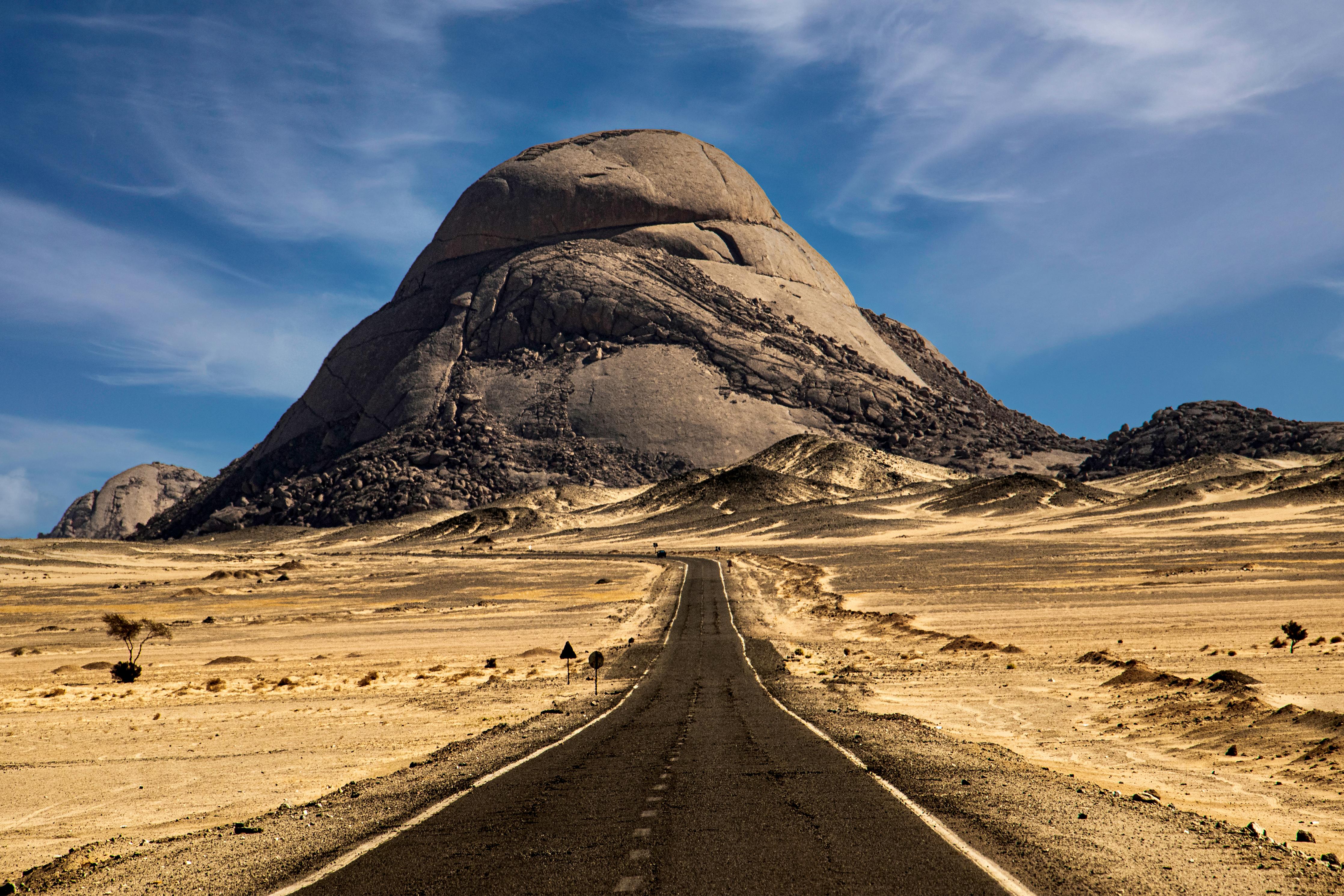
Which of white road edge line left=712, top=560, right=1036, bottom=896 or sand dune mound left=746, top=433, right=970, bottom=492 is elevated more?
sand dune mound left=746, top=433, right=970, bottom=492

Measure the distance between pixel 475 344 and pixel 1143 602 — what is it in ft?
509

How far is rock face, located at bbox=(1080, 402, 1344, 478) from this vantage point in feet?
468

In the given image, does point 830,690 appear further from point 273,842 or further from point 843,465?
point 843,465

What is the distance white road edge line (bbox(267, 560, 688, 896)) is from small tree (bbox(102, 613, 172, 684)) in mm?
16907

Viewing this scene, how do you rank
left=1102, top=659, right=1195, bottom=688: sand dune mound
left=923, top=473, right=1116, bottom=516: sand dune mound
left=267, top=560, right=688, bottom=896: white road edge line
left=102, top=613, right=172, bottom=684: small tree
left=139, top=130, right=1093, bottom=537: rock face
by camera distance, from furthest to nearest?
left=139, top=130, right=1093, bottom=537: rock face, left=923, top=473, right=1116, bottom=516: sand dune mound, left=102, top=613, right=172, bottom=684: small tree, left=1102, top=659, right=1195, bottom=688: sand dune mound, left=267, top=560, right=688, bottom=896: white road edge line

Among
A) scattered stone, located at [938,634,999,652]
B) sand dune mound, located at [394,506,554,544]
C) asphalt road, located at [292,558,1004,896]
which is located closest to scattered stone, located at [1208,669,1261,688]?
scattered stone, located at [938,634,999,652]

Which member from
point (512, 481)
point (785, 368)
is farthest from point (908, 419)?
point (512, 481)

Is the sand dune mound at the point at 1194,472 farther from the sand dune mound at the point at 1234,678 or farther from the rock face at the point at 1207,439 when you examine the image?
the sand dune mound at the point at 1234,678

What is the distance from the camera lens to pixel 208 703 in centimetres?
2195

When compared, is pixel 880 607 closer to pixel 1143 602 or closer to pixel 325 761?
pixel 1143 602

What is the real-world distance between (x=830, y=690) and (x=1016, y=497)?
104992 millimetres

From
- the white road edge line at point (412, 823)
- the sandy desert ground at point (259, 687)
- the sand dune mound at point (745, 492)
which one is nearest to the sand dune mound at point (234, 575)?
the sandy desert ground at point (259, 687)

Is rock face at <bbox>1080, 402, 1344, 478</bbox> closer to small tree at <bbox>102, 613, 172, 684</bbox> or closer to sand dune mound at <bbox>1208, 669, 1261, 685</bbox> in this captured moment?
sand dune mound at <bbox>1208, 669, 1261, 685</bbox>

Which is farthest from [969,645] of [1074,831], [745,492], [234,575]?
[745,492]
